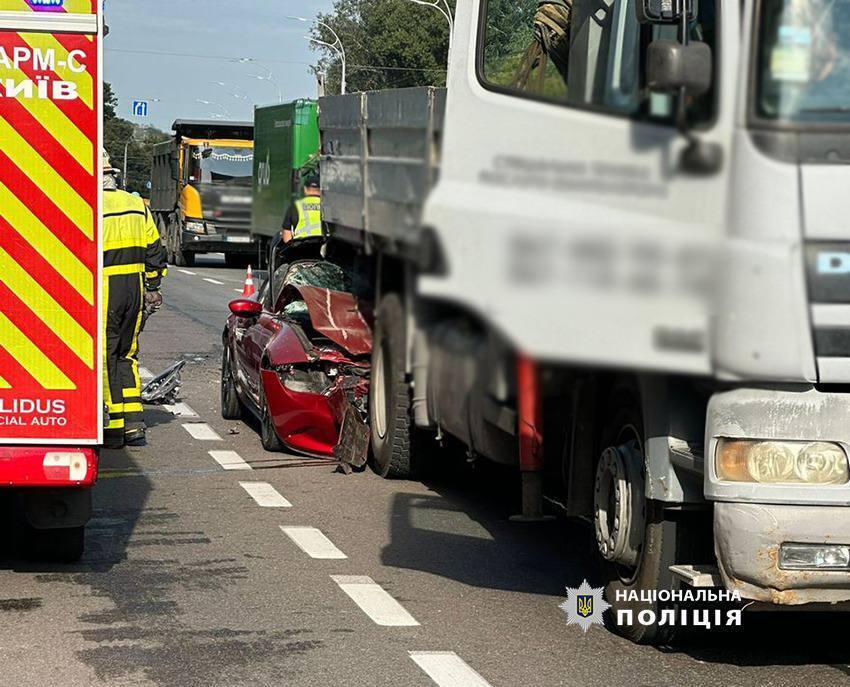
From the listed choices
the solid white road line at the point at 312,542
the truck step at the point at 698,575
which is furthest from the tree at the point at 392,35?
the solid white road line at the point at 312,542

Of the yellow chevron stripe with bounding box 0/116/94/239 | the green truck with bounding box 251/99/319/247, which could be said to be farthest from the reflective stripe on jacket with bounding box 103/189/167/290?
the green truck with bounding box 251/99/319/247

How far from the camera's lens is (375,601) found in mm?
6633

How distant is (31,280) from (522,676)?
7.95ft

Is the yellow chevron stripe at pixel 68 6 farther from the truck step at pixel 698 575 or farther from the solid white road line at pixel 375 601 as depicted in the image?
the truck step at pixel 698 575

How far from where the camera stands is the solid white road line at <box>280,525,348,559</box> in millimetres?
7602

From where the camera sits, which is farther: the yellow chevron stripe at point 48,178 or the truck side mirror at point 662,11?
the yellow chevron stripe at point 48,178

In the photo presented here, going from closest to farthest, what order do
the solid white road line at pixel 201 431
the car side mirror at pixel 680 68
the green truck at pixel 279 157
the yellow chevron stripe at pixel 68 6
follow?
1. the car side mirror at pixel 680 68
2. the green truck at pixel 279 157
3. the yellow chevron stripe at pixel 68 6
4. the solid white road line at pixel 201 431

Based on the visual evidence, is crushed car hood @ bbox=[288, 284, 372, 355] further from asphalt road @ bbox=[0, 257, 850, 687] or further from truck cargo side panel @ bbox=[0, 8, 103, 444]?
truck cargo side panel @ bbox=[0, 8, 103, 444]

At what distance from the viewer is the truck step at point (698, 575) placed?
16.4 feet

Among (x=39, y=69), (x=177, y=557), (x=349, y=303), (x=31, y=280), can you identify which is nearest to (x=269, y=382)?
(x=177, y=557)

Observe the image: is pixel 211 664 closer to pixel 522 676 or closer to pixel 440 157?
pixel 522 676

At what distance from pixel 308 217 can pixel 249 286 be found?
0.64 metres

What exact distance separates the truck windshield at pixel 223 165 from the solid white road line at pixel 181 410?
434 inches

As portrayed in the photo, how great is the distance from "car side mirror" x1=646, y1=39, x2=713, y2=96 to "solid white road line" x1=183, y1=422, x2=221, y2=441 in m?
10.7
